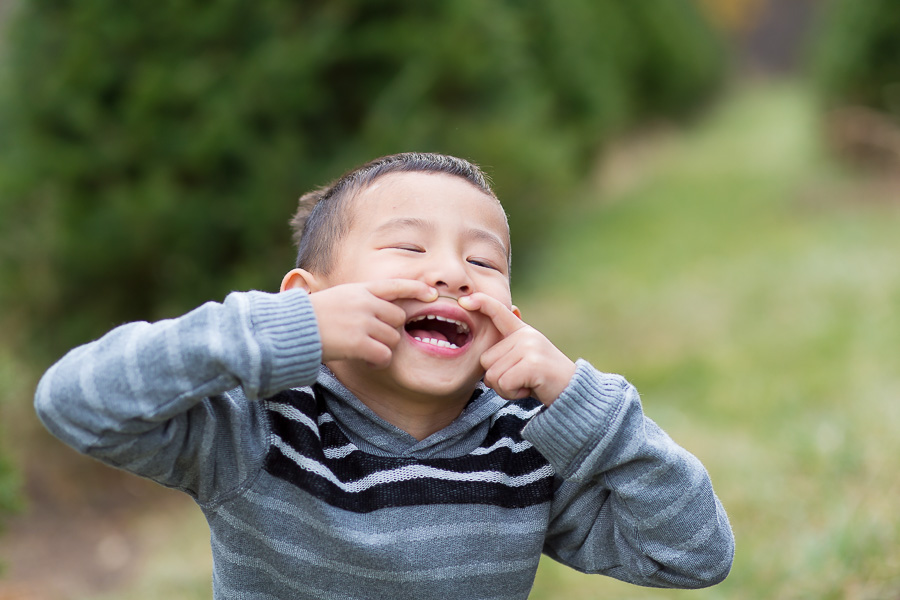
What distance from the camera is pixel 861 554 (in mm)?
2797

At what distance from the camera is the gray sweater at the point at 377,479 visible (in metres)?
1.41

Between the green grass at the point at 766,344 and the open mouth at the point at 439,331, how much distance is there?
1.76 meters

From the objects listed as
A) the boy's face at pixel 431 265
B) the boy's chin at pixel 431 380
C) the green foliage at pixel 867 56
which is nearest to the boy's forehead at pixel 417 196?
the boy's face at pixel 431 265

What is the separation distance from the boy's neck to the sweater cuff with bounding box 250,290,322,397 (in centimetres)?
27

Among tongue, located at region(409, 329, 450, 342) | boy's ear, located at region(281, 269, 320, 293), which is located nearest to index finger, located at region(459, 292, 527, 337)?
tongue, located at region(409, 329, 450, 342)

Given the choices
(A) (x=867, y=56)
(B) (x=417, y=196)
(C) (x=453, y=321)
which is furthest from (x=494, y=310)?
(A) (x=867, y=56)

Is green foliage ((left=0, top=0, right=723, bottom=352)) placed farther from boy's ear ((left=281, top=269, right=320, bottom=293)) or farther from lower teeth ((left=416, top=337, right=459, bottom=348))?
lower teeth ((left=416, top=337, right=459, bottom=348))

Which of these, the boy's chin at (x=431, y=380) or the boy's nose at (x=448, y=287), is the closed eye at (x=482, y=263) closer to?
the boy's nose at (x=448, y=287)

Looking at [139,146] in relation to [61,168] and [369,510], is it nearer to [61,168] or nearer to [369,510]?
[61,168]

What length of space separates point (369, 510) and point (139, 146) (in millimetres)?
3108

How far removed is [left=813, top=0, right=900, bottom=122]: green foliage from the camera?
9.16 m

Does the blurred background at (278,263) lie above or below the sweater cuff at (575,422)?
above

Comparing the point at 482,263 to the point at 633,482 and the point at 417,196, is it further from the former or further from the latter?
the point at 633,482

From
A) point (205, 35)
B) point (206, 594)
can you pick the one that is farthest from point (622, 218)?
point (206, 594)
